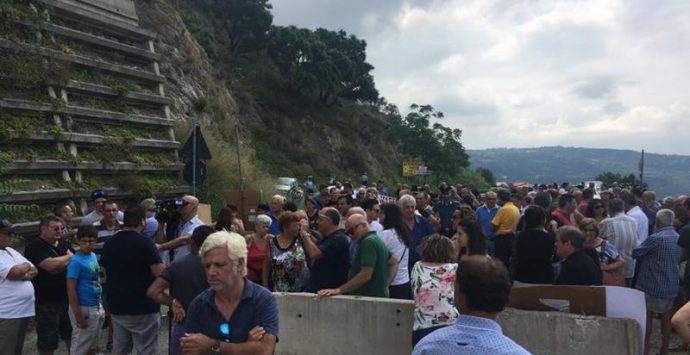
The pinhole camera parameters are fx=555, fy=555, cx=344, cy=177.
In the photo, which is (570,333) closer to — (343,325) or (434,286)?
(434,286)

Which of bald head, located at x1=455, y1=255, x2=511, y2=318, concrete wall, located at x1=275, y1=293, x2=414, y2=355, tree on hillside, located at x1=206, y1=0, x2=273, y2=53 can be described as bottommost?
concrete wall, located at x1=275, y1=293, x2=414, y2=355

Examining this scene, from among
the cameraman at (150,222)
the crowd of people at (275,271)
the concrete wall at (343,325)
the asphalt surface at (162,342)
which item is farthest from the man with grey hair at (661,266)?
the cameraman at (150,222)

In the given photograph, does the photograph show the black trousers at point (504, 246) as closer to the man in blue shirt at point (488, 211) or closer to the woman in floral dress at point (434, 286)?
the man in blue shirt at point (488, 211)

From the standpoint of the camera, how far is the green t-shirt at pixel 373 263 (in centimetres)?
552

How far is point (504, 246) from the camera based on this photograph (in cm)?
840

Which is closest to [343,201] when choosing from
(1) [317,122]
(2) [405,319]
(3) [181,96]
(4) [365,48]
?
(2) [405,319]

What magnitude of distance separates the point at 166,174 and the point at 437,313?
37.7ft

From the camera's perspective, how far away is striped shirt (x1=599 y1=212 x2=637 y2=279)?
7738 mm

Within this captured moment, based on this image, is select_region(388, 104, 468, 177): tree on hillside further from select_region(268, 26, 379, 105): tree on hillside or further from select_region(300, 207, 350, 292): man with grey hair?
select_region(300, 207, 350, 292): man with grey hair

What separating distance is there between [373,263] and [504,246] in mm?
3566

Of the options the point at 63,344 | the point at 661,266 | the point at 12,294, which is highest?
the point at 661,266

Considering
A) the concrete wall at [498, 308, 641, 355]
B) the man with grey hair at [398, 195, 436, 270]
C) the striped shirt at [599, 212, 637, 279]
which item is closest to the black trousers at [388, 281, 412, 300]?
the man with grey hair at [398, 195, 436, 270]

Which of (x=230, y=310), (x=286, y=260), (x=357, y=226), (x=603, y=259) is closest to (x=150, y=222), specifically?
(x=286, y=260)

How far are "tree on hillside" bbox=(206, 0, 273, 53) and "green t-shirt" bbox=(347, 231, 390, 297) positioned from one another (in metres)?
46.4
